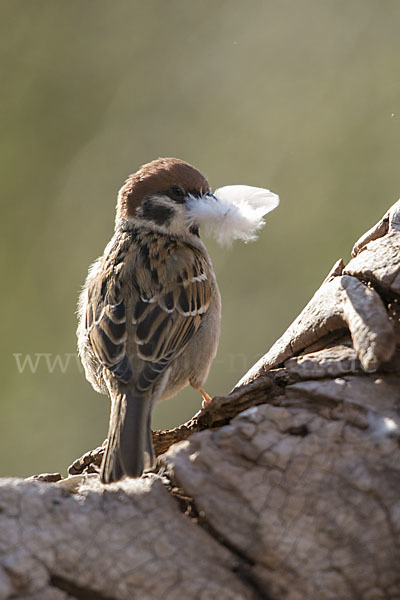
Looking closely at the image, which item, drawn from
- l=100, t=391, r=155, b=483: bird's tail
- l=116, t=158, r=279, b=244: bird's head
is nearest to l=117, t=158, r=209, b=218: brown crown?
l=116, t=158, r=279, b=244: bird's head

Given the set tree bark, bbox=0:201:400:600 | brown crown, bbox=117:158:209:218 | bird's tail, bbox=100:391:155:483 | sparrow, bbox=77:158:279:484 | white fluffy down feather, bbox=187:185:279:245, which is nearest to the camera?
tree bark, bbox=0:201:400:600

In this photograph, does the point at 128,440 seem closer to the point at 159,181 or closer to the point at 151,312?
the point at 151,312

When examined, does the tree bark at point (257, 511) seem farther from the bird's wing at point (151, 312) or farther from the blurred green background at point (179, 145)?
the blurred green background at point (179, 145)

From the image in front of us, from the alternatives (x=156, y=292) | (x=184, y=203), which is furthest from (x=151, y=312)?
(x=184, y=203)

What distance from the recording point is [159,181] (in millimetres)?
4422

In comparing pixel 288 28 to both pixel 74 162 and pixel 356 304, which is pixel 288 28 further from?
pixel 356 304

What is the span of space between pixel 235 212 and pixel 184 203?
1.98 feet

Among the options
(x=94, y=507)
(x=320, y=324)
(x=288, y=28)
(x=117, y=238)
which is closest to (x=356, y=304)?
(x=320, y=324)

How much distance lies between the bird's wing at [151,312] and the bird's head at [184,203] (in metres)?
0.24

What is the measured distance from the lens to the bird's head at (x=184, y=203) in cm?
390

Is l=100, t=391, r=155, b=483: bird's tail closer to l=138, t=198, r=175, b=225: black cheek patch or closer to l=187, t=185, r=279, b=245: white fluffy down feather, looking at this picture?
l=187, t=185, r=279, b=245: white fluffy down feather

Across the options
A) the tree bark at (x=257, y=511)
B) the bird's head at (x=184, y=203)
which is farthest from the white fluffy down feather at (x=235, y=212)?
the tree bark at (x=257, y=511)

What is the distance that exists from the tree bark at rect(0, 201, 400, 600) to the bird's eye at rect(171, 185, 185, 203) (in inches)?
72.8

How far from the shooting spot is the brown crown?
4363 mm
